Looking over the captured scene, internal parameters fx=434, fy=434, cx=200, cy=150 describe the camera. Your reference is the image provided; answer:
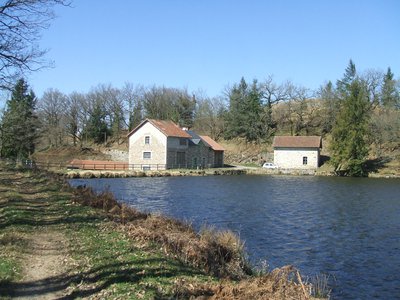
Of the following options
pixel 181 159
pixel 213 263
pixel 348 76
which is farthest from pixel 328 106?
pixel 213 263

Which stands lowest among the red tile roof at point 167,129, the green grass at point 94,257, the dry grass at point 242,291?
the dry grass at point 242,291

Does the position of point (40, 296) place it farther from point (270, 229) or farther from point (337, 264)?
point (270, 229)

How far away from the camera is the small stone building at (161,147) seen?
6003 centimetres

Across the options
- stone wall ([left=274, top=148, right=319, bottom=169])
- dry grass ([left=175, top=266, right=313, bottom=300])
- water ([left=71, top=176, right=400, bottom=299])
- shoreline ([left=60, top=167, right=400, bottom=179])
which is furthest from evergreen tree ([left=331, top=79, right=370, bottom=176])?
dry grass ([left=175, top=266, right=313, bottom=300])

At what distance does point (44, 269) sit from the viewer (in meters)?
8.34

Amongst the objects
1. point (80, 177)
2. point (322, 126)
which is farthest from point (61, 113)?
point (322, 126)

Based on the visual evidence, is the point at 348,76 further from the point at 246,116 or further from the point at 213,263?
the point at 213,263

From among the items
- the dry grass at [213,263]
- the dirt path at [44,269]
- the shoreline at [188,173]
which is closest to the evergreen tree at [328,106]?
the shoreline at [188,173]

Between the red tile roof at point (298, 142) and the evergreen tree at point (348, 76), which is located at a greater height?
the evergreen tree at point (348, 76)

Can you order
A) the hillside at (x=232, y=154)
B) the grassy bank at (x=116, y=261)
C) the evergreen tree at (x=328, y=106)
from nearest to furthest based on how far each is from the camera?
1. the grassy bank at (x=116, y=261)
2. the hillside at (x=232, y=154)
3. the evergreen tree at (x=328, y=106)

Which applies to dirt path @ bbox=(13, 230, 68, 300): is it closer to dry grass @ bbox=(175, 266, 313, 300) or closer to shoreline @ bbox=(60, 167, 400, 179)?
dry grass @ bbox=(175, 266, 313, 300)

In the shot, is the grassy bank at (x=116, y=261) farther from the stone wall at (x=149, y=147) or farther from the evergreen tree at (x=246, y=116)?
the evergreen tree at (x=246, y=116)

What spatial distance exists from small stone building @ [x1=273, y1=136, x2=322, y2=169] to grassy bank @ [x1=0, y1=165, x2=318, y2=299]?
54456 mm

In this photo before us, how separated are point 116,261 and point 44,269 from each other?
1368 millimetres
